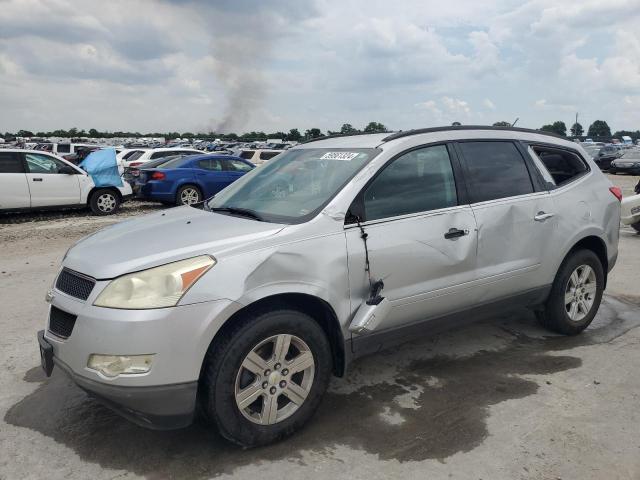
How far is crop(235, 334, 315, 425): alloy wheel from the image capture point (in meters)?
2.93

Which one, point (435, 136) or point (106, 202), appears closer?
point (435, 136)

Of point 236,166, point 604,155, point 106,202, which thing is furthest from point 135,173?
point 604,155

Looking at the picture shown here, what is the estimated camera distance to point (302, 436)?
3188mm

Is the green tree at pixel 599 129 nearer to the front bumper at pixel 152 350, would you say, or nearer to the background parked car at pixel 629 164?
the background parked car at pixel 629 164

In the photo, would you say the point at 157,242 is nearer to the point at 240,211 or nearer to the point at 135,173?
the point at 240,211

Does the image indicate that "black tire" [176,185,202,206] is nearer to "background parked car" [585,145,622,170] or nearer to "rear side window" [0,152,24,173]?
"rear side window" [0,152,24,173]

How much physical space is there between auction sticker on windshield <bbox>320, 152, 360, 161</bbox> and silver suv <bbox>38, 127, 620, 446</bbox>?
2 cm

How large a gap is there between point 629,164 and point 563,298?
93.8 ft

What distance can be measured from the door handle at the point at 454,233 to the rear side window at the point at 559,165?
1209mm

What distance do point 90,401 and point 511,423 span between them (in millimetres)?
2704

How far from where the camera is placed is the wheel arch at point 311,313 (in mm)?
2904

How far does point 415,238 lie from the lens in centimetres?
351

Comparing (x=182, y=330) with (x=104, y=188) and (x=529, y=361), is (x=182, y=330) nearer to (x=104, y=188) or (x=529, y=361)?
(x=529, y=361)

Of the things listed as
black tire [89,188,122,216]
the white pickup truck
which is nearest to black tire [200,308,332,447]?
the white pickup truck
